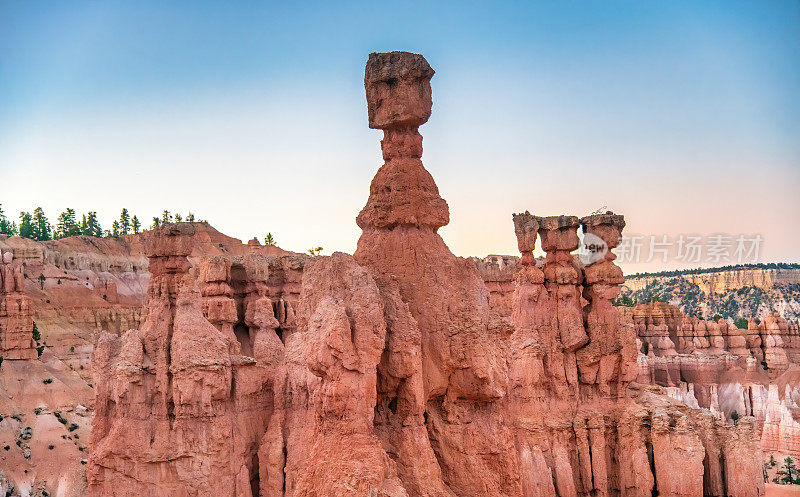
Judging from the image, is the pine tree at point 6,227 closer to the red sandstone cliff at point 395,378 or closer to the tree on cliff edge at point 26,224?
the tree on cliff edge at point 26,224

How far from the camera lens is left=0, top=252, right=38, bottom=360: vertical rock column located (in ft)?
137

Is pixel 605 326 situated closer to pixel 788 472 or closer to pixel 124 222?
pixel 788 472

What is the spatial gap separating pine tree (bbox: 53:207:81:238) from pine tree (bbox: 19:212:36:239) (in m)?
3.12

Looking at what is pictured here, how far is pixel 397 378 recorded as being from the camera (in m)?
7.96

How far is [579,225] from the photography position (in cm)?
2273

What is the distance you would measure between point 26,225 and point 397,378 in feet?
269

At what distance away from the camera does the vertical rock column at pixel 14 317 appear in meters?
41.7

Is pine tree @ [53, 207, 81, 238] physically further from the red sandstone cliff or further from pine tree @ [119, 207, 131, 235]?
the red sandstone cliff

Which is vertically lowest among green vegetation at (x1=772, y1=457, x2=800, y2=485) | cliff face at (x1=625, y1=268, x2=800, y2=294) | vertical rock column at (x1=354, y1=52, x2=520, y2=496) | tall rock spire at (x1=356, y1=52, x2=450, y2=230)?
green vegetation at (x1=772, y1=457, x2=800, y2=485)

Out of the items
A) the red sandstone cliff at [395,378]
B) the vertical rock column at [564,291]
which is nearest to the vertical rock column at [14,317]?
the red sandstone cliff at [395,378]

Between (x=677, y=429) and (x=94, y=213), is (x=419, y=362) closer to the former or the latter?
(x=677, y=429)

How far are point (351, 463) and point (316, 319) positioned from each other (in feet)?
4.60

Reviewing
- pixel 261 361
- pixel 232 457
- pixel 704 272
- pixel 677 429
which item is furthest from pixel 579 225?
pixel 704 272

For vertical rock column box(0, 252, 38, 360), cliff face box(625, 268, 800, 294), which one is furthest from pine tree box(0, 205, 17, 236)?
cliff face box(625, 268, 800, 294)
